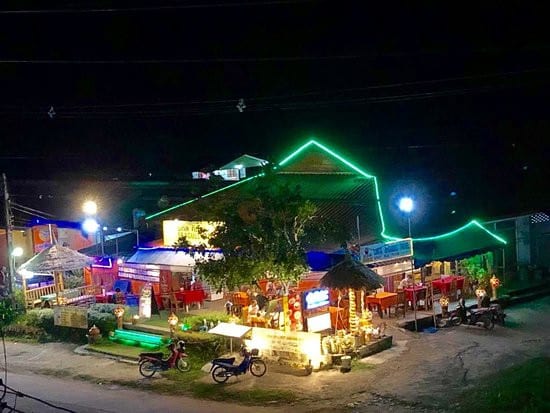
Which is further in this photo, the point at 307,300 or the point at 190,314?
the point at 190,314

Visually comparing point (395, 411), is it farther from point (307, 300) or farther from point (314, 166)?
point (314, 166)

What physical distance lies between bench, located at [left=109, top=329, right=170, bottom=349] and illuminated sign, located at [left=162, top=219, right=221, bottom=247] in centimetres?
282

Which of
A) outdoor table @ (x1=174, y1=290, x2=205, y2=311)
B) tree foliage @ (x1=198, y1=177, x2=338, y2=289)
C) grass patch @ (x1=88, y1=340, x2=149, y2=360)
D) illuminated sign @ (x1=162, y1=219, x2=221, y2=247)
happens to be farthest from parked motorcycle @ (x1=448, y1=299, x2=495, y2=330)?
Answer: grass patch @ (x1=88, y1=340, x2=149, y2=360)

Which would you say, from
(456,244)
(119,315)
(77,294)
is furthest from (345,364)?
(77,294)

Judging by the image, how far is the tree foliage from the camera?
17.0 m

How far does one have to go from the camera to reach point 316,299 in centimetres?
1788

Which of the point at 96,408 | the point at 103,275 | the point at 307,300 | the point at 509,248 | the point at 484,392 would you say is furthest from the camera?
the point at 509,248

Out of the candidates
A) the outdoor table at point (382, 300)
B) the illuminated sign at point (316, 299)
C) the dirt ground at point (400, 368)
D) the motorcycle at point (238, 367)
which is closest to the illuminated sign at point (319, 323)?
the illuminated sign at point (316, 299)

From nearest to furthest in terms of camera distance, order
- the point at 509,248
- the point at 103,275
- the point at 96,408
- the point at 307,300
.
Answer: the point at 96,408
the point at 307,300
the point at 103,275
the point at 509,248

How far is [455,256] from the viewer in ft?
72.0

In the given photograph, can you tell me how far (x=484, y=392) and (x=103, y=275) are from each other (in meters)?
17.6

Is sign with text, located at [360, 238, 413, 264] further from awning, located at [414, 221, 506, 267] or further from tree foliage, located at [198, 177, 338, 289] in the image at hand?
tree foliage, located at [198, 177, 338, 289]

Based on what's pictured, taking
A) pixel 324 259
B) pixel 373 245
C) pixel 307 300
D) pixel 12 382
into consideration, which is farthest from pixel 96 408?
pixel 373 245

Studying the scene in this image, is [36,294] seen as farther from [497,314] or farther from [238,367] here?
[497,314]
